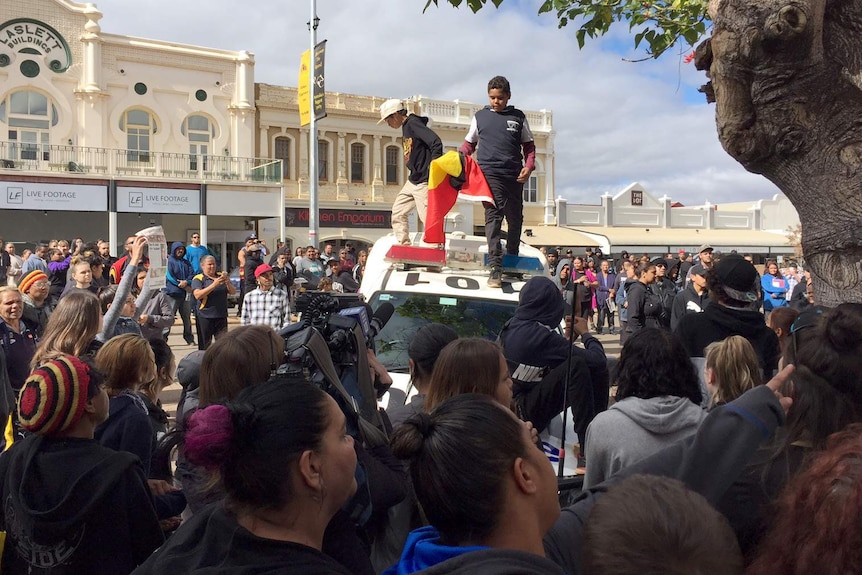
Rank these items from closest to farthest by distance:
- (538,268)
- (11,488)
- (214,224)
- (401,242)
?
(11,488) → (538,268) → (401,242) → (214,224)

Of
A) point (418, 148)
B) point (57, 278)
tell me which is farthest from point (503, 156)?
point (57, 278)

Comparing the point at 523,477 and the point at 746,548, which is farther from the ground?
the point at 523,477

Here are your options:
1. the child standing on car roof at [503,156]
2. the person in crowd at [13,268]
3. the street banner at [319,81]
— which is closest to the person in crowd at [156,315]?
the child standing on car roof at [503,156]

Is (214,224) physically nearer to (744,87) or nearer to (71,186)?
(71,186)

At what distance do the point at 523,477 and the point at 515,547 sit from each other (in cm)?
15

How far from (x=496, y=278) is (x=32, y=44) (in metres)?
31.5

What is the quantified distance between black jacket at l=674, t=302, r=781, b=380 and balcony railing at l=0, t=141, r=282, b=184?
28.3 metres

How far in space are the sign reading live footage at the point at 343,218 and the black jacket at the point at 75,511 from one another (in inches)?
1331

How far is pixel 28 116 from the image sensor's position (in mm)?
30984

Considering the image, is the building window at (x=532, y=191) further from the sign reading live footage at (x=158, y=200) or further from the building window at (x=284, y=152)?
the sign reading live footage at (x=158, y=200)

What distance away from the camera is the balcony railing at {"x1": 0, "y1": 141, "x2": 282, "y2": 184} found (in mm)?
27953

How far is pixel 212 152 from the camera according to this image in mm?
34625

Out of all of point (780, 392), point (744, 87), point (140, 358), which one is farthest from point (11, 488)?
point (744, 87)

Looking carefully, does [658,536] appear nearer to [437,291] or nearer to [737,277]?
[737,277]
